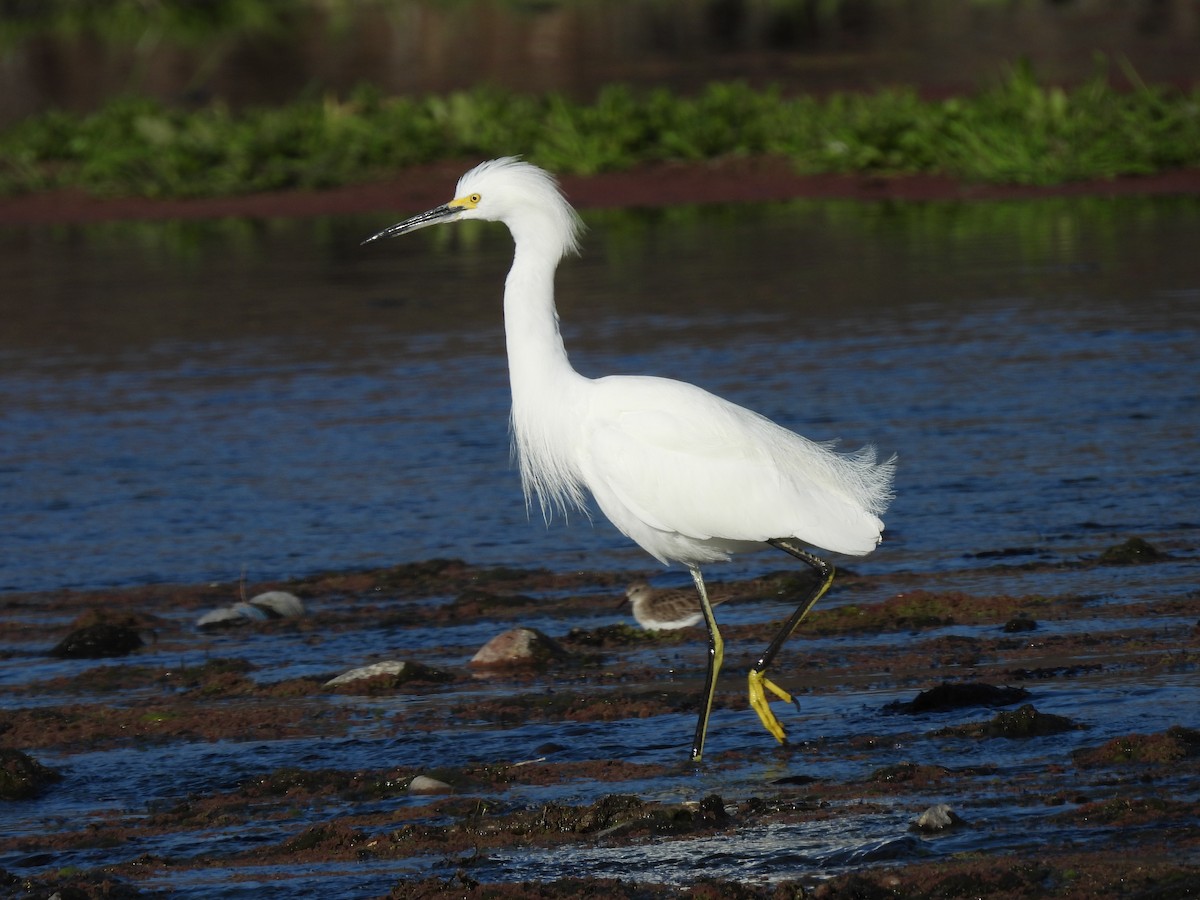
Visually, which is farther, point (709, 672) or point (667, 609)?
point (667, 609)

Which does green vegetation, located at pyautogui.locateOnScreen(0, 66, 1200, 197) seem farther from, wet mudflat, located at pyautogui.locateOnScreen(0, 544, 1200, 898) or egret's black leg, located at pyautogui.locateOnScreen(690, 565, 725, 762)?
egret's black leg, located at pyautogui.locateOnScreen(690, 565, 725, 762)

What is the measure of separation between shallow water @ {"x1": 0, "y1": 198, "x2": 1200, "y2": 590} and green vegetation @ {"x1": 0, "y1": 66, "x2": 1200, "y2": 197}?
1088 mm

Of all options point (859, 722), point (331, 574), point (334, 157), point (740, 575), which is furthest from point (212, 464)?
point (334, 157)

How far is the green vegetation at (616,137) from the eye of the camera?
2053cm

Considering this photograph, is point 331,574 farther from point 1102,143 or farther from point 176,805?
point 1102,143

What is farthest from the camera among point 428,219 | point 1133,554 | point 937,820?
point 1133,554

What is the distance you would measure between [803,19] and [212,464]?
3656 cm

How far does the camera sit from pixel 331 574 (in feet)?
28.4

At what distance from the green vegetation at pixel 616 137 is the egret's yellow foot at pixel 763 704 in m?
15.4

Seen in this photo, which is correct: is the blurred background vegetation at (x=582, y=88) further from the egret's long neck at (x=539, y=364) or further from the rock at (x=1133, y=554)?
the egret's long neck at (x=539, y=364)

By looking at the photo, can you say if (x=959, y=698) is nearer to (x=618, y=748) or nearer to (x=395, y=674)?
(x=618, y=748)

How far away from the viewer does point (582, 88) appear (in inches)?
1325

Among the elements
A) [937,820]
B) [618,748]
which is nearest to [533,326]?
[618,748]

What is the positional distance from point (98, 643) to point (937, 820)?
411cm
